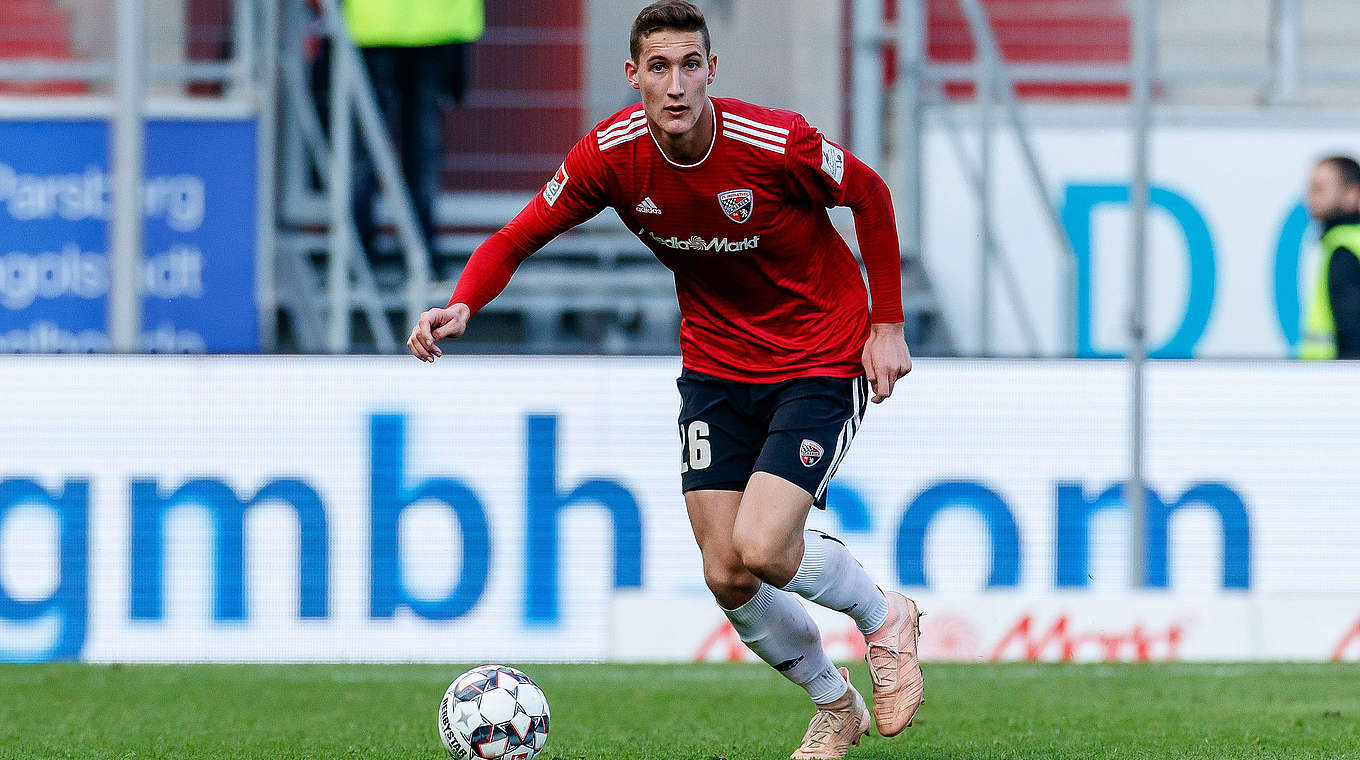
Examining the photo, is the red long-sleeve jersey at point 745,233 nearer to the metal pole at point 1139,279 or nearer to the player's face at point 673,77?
the player's face at point 673,77

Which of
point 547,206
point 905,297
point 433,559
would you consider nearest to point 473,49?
point 905,297

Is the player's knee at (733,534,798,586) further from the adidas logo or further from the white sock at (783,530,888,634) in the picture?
the adidas logo

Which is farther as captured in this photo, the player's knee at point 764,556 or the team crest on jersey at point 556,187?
the team crest on jersey at point 556,187

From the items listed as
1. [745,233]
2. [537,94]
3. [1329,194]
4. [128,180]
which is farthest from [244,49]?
[745,233]

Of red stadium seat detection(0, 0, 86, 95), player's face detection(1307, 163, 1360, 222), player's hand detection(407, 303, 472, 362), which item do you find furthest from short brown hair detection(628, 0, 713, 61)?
red stadium seat detection(0, 0, 86, 95)

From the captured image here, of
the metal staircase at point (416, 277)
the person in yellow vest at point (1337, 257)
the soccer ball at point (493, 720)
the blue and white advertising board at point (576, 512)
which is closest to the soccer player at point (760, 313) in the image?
the soccer ball at point (493, 720)

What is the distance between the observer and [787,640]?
491 cm

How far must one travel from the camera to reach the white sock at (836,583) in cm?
482

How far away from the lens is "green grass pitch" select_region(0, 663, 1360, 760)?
17.1ft

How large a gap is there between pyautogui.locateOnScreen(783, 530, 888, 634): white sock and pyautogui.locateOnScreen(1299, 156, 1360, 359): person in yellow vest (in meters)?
5.33

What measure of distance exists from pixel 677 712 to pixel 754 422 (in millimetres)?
1587

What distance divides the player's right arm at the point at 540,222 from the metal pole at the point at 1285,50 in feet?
25.3

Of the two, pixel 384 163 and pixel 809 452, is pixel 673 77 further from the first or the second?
pixel 384 163

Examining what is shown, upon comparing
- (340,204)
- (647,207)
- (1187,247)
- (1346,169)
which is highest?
(1346,169)
